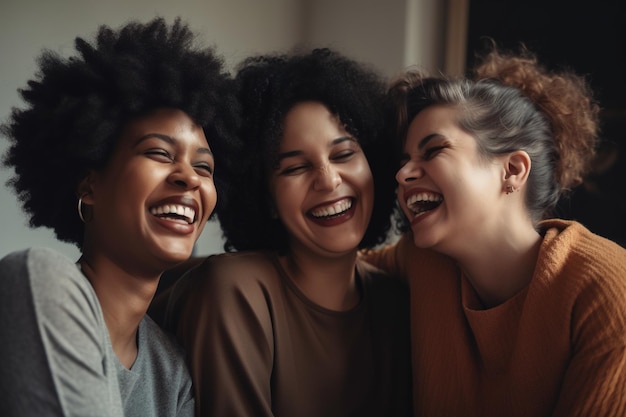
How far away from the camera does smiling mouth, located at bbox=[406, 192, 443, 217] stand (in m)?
1.54

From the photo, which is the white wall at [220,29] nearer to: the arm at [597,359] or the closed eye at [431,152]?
the closed eye at [431,152]

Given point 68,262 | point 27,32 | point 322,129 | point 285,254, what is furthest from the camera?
point 27,32

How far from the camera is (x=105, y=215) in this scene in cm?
124

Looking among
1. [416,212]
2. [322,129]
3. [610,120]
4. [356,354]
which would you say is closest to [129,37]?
[322,129]

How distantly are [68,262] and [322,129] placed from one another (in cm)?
70

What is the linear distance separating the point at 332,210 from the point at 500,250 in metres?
0.42

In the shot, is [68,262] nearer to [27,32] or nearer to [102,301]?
[102,301]

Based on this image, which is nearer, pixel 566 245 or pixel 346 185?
pixel 566 245

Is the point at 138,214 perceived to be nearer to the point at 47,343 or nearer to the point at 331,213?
the point at 47,343

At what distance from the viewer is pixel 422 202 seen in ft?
5.22

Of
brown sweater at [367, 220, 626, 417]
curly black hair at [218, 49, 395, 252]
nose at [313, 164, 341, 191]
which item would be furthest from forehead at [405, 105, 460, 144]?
brown sweater at [367, 220, 626, 417]

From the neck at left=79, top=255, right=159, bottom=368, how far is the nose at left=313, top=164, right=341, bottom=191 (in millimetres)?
463

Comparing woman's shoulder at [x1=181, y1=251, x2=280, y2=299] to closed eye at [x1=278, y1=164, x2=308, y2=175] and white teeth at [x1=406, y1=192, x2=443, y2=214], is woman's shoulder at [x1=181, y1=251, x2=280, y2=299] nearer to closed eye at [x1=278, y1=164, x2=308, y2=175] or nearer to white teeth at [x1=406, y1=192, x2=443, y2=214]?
closed eye at [x1=278, y1=164, x2=308, y2=175]

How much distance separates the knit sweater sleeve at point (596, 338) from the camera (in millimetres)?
1251
